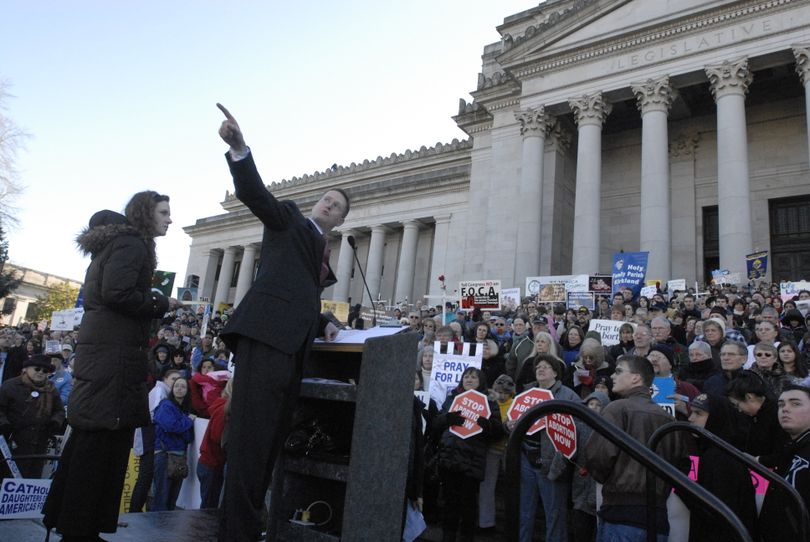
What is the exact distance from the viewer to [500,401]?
24.6 feet

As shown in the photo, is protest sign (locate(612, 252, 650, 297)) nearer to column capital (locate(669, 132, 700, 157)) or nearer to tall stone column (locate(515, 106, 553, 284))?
tall stone column (locate(515, 106, 553, 284))

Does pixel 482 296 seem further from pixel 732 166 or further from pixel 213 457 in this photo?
pixel 213 457

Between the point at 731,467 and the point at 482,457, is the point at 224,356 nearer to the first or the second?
the point at 482,457

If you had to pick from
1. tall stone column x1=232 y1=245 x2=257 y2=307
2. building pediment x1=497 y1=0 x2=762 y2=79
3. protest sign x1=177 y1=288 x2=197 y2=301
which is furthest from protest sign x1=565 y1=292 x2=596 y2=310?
tall stone column x1=232 y1=245 x2=257 y2=307

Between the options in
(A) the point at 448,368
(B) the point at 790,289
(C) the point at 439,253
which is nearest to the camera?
(A) the point at 448,368

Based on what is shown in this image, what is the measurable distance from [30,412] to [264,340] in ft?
23.3

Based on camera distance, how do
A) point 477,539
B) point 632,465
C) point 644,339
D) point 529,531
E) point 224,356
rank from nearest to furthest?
1. point 632,465
2. point 529,531
3. point 477,539
4. point 644,339
5. point 224,356

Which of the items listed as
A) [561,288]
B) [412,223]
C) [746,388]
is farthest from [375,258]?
[746,388]

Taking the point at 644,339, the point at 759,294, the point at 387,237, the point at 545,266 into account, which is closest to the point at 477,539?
the point at 644,339

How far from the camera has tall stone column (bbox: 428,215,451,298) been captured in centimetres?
3116

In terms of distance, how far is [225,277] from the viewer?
4422 centimetres

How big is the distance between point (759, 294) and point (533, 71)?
15990 mm

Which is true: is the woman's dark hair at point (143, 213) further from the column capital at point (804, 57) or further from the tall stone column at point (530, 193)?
the column capital at point (804, 57)

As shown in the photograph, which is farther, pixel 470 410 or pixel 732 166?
pixel 732 166
